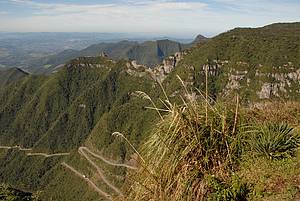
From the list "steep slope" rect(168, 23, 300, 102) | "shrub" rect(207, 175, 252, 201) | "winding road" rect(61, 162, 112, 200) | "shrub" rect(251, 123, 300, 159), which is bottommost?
"winding road" rect(61, 162, 112, 200)

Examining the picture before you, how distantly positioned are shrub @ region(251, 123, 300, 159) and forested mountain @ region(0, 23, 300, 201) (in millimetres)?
96815

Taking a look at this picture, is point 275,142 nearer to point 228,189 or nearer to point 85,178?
point 228,189

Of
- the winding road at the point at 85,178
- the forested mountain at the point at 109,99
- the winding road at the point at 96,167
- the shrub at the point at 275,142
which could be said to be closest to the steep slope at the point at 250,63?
the forested mountain at the point at 109,99

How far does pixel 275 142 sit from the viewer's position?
21.2 ft

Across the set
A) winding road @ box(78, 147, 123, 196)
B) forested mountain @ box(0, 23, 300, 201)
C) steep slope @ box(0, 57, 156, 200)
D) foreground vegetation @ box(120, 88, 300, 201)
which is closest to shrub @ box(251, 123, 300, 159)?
foreground vegetation @ box(120, 88, 300, 201)

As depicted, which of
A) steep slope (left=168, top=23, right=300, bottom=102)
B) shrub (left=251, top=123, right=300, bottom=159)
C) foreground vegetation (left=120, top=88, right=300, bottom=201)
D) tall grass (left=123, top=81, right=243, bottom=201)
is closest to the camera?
foreground vegetation (left=120, top=88, right=300, bottom=201)

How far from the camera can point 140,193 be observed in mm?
6707

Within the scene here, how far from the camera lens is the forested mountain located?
127m

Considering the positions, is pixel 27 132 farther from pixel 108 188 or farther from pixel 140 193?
pixel 140 193

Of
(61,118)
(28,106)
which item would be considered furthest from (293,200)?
(28,106)

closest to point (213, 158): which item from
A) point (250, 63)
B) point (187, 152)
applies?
point (187, 152)

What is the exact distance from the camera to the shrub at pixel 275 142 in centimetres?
648

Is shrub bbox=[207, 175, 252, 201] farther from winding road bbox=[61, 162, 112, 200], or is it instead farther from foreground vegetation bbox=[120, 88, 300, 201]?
winding road bbox=[61, 162, 112, 200]

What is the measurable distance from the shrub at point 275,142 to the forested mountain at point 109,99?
96.8 metres
